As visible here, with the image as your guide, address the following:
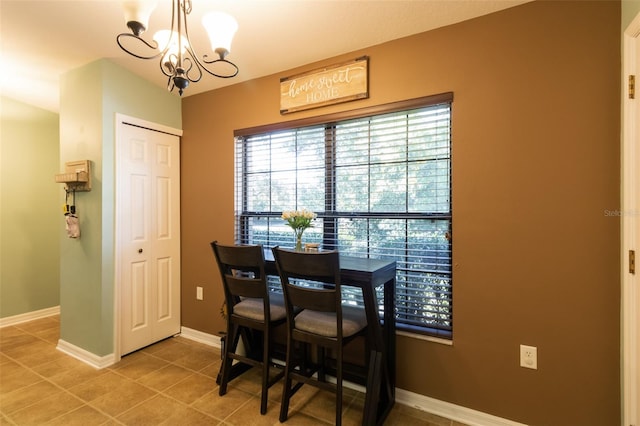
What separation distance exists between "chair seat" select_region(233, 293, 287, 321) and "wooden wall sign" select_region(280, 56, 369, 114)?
1510mm

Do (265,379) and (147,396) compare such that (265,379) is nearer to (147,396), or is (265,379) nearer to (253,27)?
(147,396)

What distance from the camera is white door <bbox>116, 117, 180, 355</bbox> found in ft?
9.07

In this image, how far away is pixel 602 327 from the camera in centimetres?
163

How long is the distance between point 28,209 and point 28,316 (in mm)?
1252

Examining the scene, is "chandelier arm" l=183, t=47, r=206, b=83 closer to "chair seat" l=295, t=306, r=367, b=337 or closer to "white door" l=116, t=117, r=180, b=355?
"white door" l=116, t=117, r=180, b=355

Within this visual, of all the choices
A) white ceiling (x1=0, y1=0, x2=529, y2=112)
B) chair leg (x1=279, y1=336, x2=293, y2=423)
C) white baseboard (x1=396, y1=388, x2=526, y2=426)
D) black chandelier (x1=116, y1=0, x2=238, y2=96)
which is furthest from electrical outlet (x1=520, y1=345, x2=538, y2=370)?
black chandelier (x1=116, y1=0, x2=238, y2=96)

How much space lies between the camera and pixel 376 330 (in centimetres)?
182

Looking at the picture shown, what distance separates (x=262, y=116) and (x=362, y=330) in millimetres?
1921

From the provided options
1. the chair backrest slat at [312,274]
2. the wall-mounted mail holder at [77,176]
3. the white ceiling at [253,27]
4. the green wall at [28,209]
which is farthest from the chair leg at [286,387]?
the green wall at [28,209]

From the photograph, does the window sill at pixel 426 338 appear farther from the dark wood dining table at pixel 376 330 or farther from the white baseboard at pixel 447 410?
the white baseboard at pixel 447 410

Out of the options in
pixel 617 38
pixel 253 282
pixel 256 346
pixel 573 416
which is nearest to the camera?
pixel 617 38

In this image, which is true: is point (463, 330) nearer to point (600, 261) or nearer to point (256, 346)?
point (600, 261)

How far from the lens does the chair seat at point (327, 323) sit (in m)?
1.79

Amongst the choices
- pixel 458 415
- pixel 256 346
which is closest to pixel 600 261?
pixel 458 415
